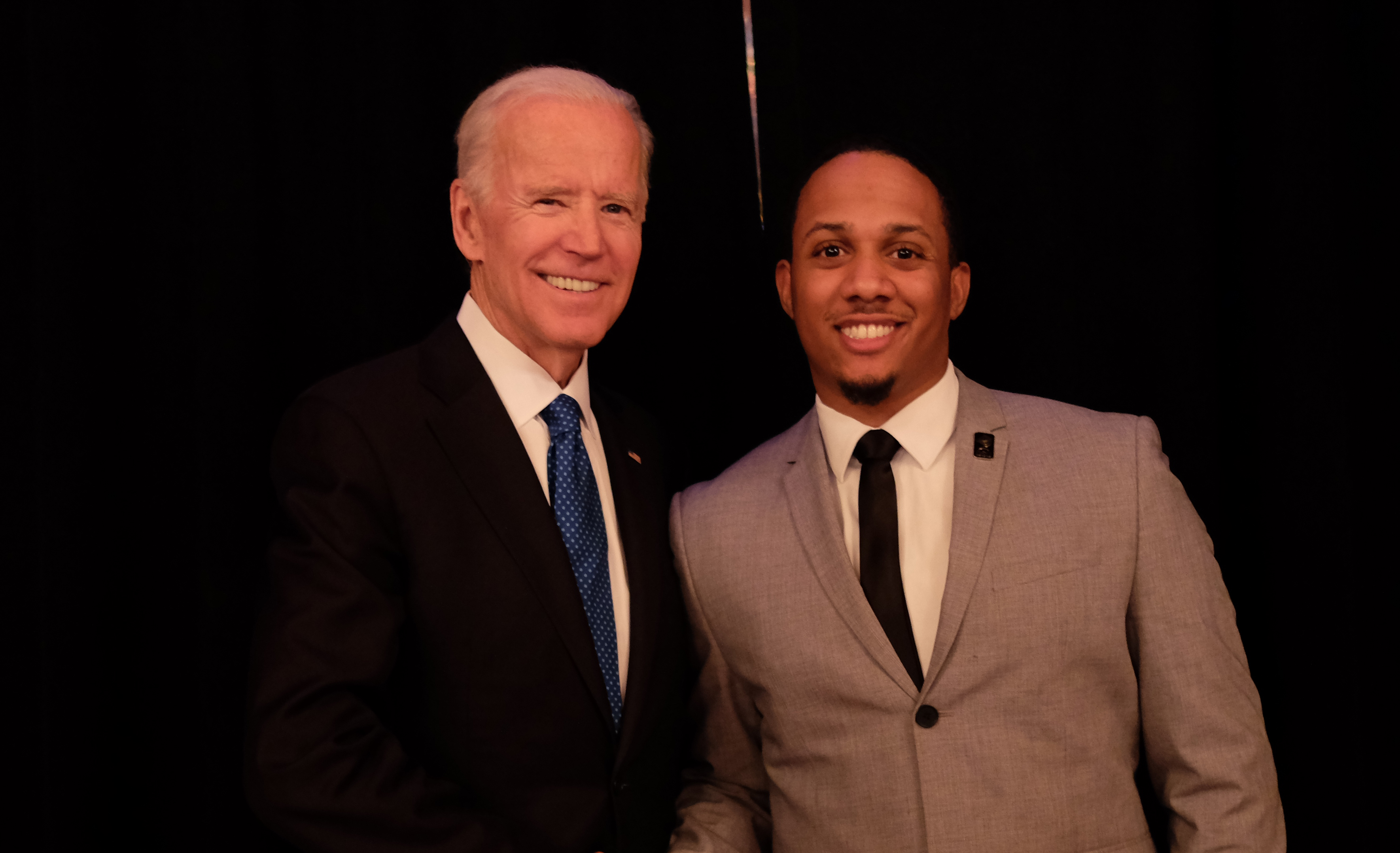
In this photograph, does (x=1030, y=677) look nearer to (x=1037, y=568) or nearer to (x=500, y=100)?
(x=1037, y=568)

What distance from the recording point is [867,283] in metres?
1.70

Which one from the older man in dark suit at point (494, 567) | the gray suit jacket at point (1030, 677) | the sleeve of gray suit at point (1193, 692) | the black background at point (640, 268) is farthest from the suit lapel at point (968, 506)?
the black background at point (640, 268)

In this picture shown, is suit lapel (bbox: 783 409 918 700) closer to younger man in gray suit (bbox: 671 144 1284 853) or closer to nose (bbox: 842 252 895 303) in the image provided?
younger man in gray suit (bbox: 671 144 1284 853)

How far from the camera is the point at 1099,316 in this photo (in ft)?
7.25

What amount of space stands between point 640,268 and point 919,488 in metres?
0.93

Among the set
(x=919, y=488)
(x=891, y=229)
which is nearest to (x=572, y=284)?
(x=891, y=229)

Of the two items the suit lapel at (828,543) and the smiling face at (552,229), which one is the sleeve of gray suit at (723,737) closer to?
the suit lapel at (828,543)

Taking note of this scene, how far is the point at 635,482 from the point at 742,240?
2.51 ft

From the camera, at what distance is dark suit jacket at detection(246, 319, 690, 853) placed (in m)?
1.38

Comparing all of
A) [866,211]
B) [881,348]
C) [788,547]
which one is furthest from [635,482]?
[866,211]

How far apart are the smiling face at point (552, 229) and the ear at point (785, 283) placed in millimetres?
343

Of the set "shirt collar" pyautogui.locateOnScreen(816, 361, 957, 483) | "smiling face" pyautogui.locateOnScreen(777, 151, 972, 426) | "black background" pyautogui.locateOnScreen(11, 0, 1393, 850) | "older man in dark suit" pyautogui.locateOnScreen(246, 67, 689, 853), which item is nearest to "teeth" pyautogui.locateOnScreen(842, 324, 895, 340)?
"smiling face" pyautogui.locateOnScreen(777, 151, 972, 426)

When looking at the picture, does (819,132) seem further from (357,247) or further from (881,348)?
(357,247)

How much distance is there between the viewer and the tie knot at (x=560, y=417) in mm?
1660
